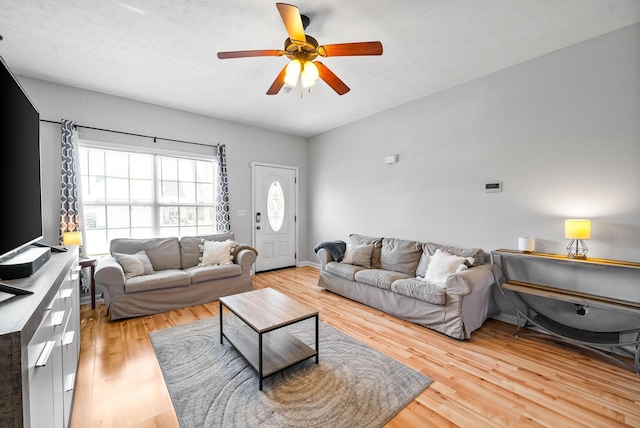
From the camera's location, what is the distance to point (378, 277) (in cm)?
337

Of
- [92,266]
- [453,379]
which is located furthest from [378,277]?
[92,266]

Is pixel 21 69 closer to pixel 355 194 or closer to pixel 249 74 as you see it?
pixel 249 74

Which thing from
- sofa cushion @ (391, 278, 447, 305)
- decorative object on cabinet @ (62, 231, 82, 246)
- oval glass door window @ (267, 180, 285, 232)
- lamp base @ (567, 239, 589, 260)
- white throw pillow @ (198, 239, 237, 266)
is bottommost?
sofa cushion @ (391, 278, 447, 305)

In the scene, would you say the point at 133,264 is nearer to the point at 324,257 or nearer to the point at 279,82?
the point at 324,257

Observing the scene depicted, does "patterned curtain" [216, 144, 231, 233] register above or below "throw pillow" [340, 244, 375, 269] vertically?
above

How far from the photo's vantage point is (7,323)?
79cm

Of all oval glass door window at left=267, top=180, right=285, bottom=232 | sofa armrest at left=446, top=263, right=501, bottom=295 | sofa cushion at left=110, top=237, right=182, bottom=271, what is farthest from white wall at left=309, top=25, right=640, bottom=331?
sofa cushion at left=110, top=237, right=182, bottom=271

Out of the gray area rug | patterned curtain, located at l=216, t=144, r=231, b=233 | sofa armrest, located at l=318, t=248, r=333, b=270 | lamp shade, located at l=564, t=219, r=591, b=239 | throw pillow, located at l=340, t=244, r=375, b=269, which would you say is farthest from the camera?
patterned curtain, located at l=216, t=144, r=231, b=233

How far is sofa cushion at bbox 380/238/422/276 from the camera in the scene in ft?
11.9

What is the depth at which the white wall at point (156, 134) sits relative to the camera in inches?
133

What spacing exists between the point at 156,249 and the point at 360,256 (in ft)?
9.36

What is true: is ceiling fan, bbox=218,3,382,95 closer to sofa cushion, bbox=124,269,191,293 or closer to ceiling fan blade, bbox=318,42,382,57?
ceiling fan blade, bbox=318,42,382,57

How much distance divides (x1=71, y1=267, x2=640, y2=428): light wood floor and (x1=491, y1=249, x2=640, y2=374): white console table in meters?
0.15

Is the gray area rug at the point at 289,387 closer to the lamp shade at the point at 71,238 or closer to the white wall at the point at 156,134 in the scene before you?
the lamp shade at the point at 71,238
